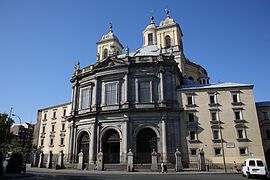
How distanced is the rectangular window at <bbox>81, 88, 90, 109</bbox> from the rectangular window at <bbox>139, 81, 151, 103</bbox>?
981 centimetres

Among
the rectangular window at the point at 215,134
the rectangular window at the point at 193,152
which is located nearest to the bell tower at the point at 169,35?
the rectangular window at the point at 215,134

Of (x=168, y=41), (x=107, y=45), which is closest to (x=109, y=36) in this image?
(x=107, y=45)

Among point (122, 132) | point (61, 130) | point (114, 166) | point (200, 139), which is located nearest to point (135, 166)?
point (114, 166)

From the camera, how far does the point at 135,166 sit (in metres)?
32.0

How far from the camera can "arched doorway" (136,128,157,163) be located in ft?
112

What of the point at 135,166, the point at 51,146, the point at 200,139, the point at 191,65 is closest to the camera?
the point at 135,166

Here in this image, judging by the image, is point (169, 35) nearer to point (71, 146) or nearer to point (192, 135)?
point (192, 135)

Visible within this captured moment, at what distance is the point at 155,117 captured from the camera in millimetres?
35844

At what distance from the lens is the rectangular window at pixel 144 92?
123 feet

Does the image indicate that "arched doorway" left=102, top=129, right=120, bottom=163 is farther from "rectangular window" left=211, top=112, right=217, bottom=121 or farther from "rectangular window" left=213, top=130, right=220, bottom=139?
"rectangular window" left=211, top=112, right=217, bottom=121

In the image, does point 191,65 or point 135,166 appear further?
point 191,65

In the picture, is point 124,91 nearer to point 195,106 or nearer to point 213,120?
point 195,106

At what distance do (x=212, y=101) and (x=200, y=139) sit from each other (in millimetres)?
6312

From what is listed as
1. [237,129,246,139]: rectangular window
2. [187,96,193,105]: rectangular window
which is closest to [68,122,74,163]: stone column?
[187,96,193,105]: rectangular window
